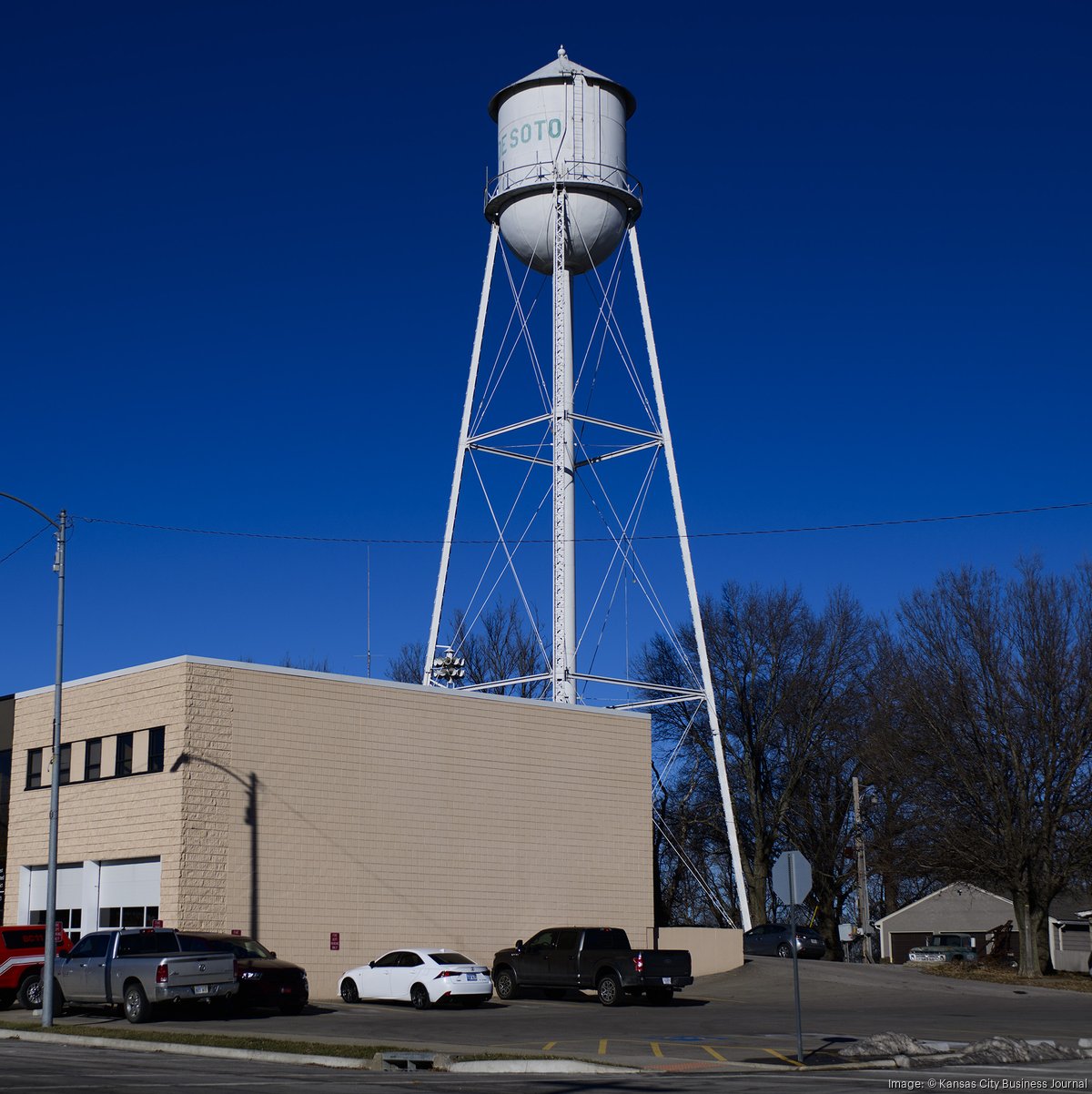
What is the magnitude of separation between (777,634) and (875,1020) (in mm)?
36566

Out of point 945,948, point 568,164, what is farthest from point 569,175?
point 945,948

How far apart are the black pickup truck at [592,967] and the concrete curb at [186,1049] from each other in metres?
11.6

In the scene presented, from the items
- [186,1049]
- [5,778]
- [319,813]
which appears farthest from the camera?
[5,778]

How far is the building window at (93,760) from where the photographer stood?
34.1 m

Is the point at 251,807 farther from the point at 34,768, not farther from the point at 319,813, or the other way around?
the point at 34,768

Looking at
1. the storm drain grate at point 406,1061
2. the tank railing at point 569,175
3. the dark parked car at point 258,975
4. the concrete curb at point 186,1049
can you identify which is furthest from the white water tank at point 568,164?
the storm drain grate at point 406,1061

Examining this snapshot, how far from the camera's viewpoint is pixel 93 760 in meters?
34.4

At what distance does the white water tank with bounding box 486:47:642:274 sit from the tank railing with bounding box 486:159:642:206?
25mm

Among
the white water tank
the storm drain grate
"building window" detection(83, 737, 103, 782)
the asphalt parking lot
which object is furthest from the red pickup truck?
the white water tank

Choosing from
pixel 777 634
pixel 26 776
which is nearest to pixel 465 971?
pixel 26 776

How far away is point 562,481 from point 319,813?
38.4ft

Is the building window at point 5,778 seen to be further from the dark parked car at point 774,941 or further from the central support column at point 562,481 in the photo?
the dark parked car at point 774,941

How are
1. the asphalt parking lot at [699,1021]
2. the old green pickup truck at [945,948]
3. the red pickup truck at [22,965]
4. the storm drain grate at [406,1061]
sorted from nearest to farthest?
1. the storm drain grate at [406,1061]
2. the asphalt parking lot at [699,1021]
3. the red pickup truck at [22,965]
4. the old green pickup truck at [945,948]

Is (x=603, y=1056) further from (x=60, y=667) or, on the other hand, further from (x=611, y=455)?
(x=611, y=455)
